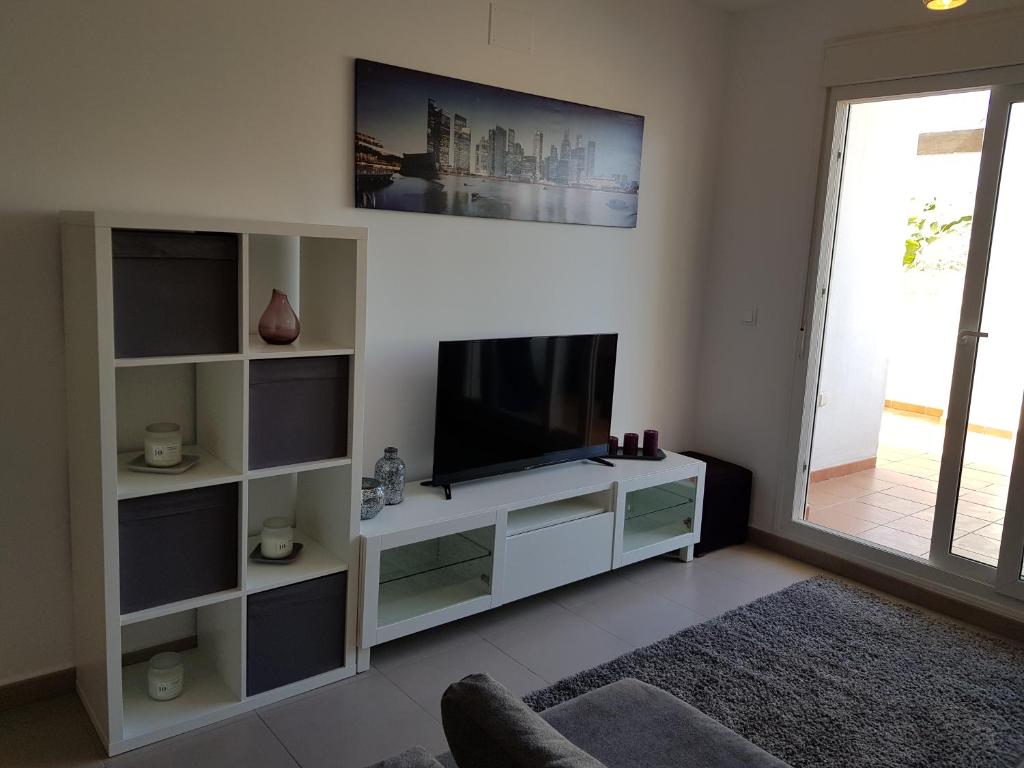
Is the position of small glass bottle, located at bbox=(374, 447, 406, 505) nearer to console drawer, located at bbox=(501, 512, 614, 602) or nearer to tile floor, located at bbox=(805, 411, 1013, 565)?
console drawer, located at bbox=(501, 512, 614, 602)

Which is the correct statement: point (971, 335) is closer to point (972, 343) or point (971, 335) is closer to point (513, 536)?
point (972, 343)

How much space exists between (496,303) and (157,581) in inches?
69.0

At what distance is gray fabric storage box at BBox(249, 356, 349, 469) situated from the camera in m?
2.41

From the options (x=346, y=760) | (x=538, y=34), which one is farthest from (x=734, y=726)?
(x=538, y=34)

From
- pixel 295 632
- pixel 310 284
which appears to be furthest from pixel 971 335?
pixel 295 632

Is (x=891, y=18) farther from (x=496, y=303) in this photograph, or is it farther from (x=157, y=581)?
(x=157, y=581)

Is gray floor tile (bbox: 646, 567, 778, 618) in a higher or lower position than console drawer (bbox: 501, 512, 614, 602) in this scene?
lower

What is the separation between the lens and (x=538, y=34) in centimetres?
337

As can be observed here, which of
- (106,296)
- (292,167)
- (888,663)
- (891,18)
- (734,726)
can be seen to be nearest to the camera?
(106,296)

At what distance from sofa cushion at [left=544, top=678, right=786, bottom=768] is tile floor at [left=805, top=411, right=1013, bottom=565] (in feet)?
7.35

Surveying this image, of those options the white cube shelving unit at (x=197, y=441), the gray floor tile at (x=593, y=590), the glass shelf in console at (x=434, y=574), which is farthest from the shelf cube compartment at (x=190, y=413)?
the gray floor tile at (x=593, y=590)

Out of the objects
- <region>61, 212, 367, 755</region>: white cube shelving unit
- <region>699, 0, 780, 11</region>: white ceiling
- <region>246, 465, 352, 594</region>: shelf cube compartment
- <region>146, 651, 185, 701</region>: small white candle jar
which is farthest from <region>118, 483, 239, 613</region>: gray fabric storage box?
<region>699, 0, 780, 11</region>: white ceiling

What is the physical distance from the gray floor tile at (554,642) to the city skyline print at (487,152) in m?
1.66

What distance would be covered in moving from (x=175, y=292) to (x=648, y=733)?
1.66 metres
